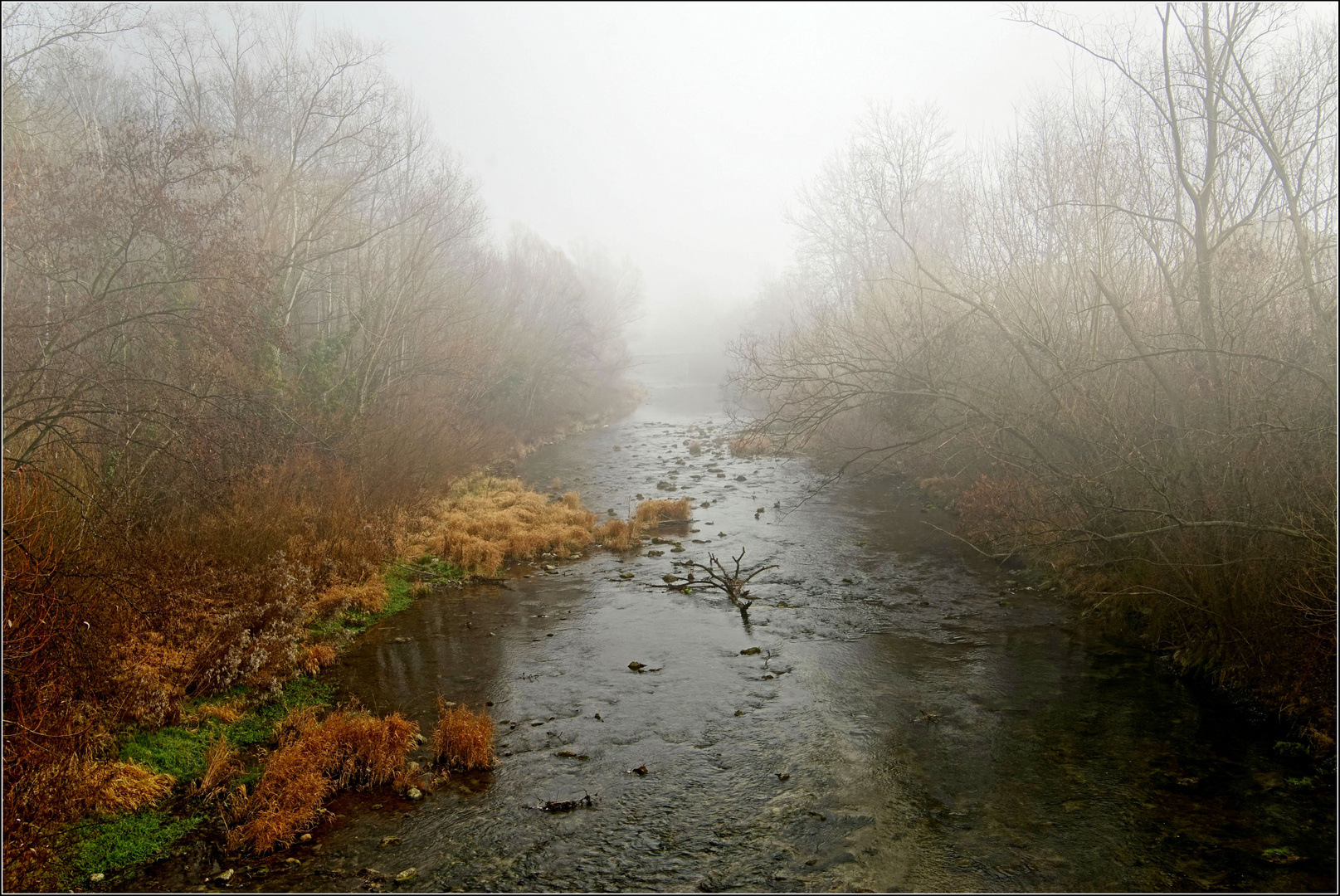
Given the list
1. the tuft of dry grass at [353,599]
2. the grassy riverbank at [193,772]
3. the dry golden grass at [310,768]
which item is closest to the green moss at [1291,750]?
the grassy riverbank at [193,772]

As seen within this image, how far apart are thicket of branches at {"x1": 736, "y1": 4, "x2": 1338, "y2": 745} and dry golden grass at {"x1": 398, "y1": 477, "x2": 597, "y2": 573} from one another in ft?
18.2

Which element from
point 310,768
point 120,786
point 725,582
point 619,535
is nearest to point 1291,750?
point 725,582

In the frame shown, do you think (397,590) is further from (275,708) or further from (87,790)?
(87,790)

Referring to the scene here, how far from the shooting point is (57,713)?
6816 millimetres

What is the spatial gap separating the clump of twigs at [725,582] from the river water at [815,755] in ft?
0.91

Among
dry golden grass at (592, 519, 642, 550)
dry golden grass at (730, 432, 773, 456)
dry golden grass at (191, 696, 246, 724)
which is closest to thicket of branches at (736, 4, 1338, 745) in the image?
dry golden grass at (592, 519, 642, 550)

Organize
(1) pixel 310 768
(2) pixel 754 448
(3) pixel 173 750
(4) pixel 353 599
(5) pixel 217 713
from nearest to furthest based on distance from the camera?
(1) pixel 310 768
(3) pixel 173 750
(5) pixel 217 713
(4) pixel 353 599
(2) pixel 754 448

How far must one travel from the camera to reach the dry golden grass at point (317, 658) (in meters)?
9.79

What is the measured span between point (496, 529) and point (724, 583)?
217 inches

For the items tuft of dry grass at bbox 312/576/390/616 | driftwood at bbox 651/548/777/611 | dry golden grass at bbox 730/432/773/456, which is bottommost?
driftwood at bbox 651/548/777/611

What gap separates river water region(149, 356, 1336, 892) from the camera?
602 cm

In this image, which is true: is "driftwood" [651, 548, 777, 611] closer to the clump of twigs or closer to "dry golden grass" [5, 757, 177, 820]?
the clump of twigs

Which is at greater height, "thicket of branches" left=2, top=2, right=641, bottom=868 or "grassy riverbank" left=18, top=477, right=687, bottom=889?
"thicket of branches" left=2, top=2, right=641, bottom=868

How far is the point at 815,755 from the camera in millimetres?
7754
